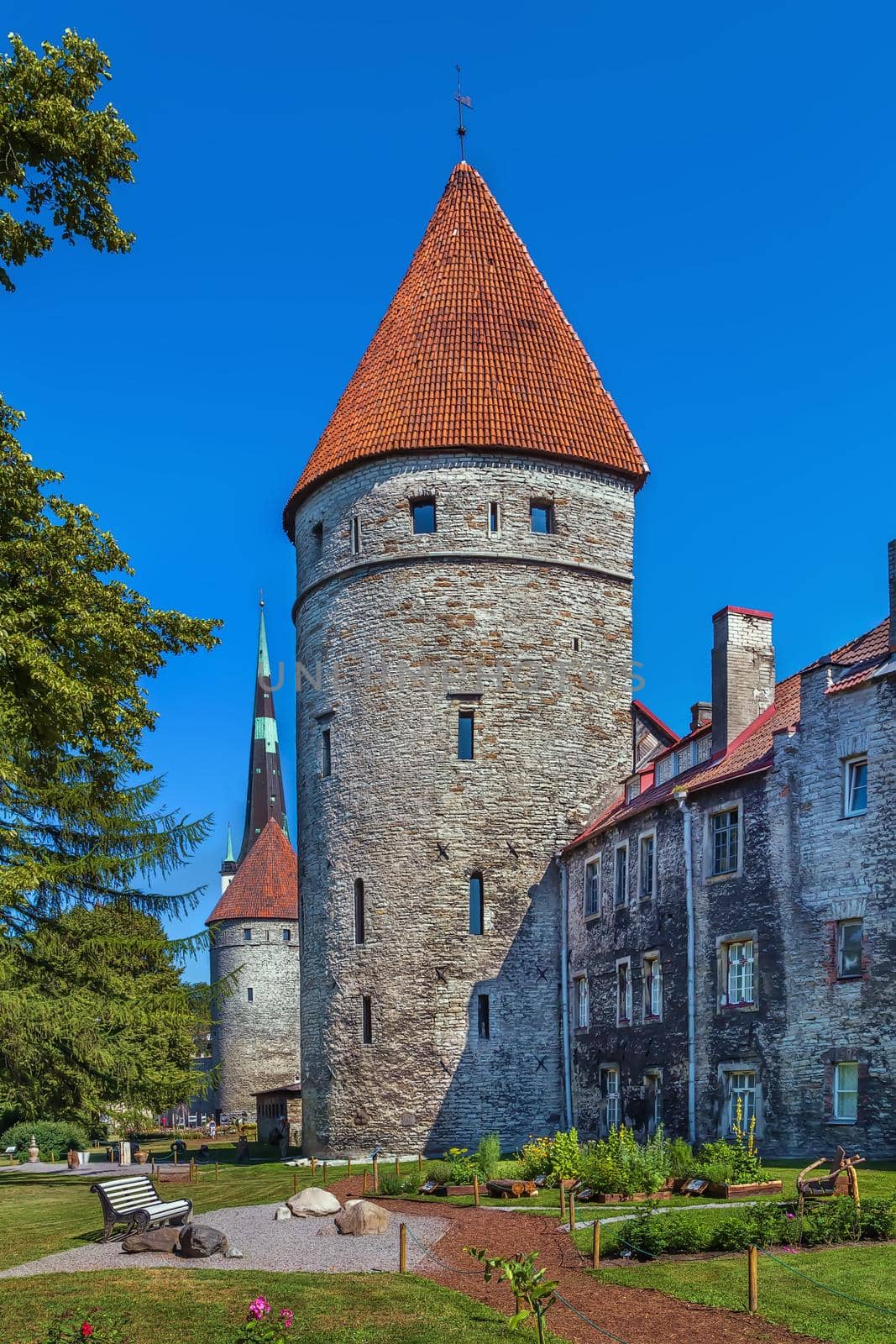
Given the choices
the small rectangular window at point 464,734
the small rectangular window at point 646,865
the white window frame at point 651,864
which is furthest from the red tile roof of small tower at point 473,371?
the small rectangular window at point 646,865

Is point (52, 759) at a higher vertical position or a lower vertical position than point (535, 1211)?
higher

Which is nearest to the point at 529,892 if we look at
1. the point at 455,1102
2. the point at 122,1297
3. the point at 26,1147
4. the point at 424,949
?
the point at 424,949

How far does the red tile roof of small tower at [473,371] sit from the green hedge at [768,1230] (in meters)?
23.5

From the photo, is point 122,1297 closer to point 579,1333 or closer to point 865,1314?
point 579,1333

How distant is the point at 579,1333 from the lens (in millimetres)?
13117

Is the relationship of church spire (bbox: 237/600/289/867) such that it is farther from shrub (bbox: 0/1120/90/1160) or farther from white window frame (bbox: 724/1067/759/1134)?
white window frame (bbox: 724/1067/759/1134)

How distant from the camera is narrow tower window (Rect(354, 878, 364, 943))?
35.9m

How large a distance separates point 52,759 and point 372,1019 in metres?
13.2

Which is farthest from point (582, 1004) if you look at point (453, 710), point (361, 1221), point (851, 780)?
point (361, 1221)

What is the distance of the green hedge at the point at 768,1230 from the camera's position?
52.7ft

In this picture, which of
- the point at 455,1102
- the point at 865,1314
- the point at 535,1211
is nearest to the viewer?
the point at 865,1314

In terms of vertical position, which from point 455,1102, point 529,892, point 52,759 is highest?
point 52,759

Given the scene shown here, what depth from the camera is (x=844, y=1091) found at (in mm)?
23984

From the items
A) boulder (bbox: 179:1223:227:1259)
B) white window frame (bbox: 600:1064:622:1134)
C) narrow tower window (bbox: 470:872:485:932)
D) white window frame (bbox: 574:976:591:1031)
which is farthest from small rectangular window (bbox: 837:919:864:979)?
narrow tower window (bbox: 470:872:485:932)
